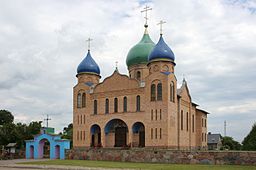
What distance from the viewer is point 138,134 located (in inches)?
1549

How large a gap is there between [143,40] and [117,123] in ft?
41.5

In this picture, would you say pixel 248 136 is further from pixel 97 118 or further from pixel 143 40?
pixel 143 40

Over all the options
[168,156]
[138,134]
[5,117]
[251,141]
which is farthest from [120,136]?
[5,117]

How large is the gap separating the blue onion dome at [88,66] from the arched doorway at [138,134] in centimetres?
993

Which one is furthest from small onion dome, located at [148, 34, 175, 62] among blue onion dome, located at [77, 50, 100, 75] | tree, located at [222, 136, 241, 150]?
tree, located at [222, 136, 241, 150]

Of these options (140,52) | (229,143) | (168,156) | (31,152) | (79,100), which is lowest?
(229,143)

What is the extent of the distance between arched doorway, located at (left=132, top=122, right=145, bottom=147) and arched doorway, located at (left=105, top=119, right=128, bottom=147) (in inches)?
59.5

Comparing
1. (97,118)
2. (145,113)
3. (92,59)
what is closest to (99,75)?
(92,59)

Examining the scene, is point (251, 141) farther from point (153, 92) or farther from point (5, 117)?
point (5, 117)

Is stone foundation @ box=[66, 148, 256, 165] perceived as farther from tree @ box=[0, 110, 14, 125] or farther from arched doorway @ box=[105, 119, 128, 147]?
tree @ box=[0, 110, 14, 125]

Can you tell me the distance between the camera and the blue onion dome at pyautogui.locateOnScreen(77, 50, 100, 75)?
44594 mm

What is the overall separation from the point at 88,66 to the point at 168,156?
60.5 feet

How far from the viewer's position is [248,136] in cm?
3128

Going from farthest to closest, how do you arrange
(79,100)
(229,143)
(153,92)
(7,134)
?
(229,143) → (7,134) → (79,100) → (153,92)
